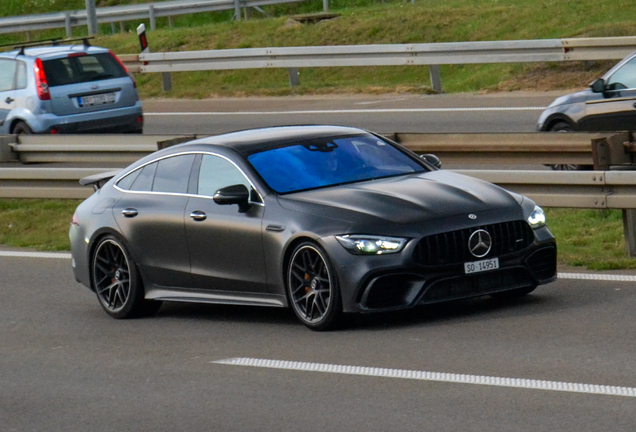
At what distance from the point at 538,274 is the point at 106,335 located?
312 centimetres

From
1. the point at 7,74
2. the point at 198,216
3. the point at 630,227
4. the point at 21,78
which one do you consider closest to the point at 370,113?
the point at 21,78

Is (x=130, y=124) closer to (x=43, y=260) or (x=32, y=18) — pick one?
(x=43, y=260)

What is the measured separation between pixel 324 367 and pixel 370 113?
47.3ft

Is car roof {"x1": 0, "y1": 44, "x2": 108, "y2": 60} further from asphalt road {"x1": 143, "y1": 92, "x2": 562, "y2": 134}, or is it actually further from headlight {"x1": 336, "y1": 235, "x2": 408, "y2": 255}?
headlight {"x1": 336, "y1": 235, "x2": 408, "y2": 255}

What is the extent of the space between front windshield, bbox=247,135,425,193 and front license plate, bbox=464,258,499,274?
123cm

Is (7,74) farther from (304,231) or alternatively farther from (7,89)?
(304,231)

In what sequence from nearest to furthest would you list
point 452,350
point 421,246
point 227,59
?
1. point 452,350
2. point 421,246
3. point 227,59

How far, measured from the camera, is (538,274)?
966 centimetres

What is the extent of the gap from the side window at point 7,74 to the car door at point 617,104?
353 inches

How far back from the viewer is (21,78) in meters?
19.9

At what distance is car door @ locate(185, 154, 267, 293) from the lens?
977 centimetres

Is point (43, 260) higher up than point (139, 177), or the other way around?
point (139, 177)

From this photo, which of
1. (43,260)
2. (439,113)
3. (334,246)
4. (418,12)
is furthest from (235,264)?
(418,12)

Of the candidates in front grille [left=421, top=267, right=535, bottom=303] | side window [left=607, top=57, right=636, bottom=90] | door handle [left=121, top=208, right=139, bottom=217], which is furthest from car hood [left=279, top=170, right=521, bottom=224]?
side window [left=607, top=57, right=636, bottom=90]
